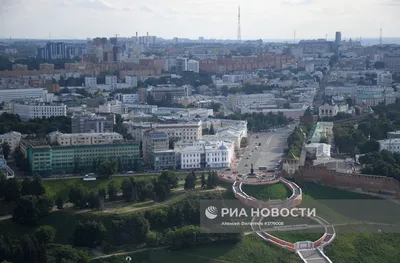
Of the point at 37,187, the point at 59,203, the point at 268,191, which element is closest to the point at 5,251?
the point at 59,203

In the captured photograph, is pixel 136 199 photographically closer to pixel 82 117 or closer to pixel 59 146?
pixel 59 146

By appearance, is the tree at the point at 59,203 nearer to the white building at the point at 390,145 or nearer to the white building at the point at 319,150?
the white building at the point at 319,150

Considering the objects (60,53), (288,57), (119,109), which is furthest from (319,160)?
(60,53)

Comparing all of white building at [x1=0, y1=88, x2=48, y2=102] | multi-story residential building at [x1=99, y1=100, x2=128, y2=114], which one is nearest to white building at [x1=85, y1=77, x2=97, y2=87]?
white building at [x1=0, y1=88, x2=48, y2=102]

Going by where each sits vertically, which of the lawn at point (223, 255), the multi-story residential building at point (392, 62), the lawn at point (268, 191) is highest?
the multi-story residential building at point (392, 62)

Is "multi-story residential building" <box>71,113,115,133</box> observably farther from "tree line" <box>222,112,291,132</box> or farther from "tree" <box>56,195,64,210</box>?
"tree" <box>56,195,64,210</box>

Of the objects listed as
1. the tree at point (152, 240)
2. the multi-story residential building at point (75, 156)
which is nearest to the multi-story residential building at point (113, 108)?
the multi-story residential building at point (75, 156)

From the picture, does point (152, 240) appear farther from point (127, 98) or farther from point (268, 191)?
point (127, 98)
